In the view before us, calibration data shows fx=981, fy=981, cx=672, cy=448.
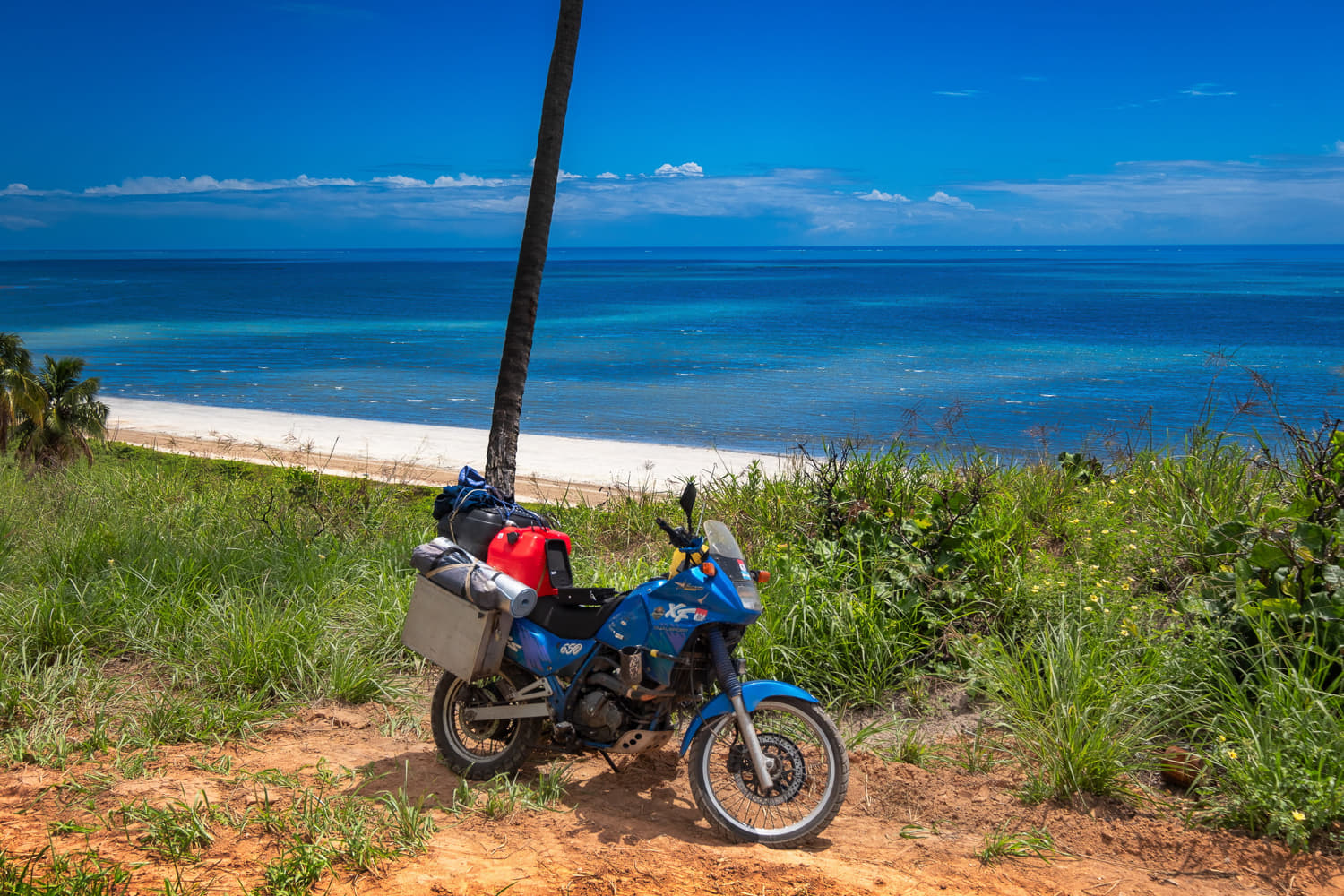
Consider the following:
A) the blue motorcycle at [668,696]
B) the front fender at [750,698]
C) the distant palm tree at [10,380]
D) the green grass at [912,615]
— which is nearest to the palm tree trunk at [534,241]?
the green grass at [912,615]

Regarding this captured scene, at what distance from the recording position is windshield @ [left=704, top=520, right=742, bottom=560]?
12.4 ft

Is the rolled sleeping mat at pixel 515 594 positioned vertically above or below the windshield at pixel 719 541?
below

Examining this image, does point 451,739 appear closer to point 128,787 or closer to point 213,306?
point 128,787

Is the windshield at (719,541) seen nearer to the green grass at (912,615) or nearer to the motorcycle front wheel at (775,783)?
the motorcycle front wheel at (775,783)

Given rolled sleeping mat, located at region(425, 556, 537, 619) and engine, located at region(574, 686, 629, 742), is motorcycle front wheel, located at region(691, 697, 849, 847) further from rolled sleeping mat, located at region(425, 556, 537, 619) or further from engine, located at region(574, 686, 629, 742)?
rolled sleeping mat, located at region(425, 556, 537, 619)

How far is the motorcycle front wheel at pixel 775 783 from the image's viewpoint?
12.1 feet

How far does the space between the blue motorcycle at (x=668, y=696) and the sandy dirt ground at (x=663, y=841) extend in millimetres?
197

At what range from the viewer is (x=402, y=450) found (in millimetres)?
18516

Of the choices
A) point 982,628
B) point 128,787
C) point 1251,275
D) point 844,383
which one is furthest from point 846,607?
point 1251,275

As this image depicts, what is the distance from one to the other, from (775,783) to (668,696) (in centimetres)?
54

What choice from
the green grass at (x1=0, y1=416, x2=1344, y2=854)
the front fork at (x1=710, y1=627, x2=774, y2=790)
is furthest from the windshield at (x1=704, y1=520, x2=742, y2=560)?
the green grass at (x1=0, y1=416, x2=1344, y2=854)

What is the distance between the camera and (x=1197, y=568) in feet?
18.0

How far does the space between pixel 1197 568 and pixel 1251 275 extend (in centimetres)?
13951

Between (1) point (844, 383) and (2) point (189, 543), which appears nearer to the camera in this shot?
(2) point (189, 543)
